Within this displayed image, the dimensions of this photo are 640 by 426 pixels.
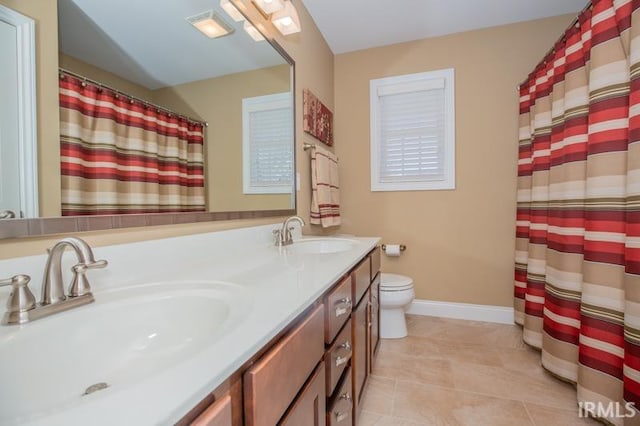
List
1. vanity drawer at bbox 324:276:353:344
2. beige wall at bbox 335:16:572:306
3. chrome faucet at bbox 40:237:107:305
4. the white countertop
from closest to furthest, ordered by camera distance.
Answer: the white countertop < chrome faucet at bbox 40:237:107:305 < vanity drawer at bbox 324:276:353:344 < beige wall at bbox 335:16:572:306

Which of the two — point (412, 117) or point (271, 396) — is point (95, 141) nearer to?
point (271, 396)

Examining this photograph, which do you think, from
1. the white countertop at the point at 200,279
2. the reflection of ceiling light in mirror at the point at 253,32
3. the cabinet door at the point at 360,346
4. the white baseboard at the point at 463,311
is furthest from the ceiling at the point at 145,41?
the white baseboard at the point at 463,311

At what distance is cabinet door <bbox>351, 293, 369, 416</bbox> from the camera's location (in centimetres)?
111

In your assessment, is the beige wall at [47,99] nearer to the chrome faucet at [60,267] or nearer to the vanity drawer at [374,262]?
the chrome faucet at [60,267]

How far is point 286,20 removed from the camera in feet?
5.34

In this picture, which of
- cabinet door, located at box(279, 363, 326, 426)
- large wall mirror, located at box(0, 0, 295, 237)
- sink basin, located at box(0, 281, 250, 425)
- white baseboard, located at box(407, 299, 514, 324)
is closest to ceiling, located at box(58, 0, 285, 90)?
large wall mirror, located at box(0, 0, 295, 237)

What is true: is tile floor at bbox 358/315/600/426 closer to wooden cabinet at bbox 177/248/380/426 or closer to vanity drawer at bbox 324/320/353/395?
wooden cabinet at bbox 177/248/380/426

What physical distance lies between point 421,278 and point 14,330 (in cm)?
249

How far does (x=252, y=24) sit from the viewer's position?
1.42 m

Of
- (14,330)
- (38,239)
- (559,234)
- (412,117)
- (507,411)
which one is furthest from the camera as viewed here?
(412,117)

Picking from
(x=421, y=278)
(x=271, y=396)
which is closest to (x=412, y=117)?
(x=421, y=278)

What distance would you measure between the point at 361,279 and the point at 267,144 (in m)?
0.86

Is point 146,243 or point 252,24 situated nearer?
point 146,243

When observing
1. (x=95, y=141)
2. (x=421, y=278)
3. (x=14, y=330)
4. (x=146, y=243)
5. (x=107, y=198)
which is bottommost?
(x=421, y=278)
